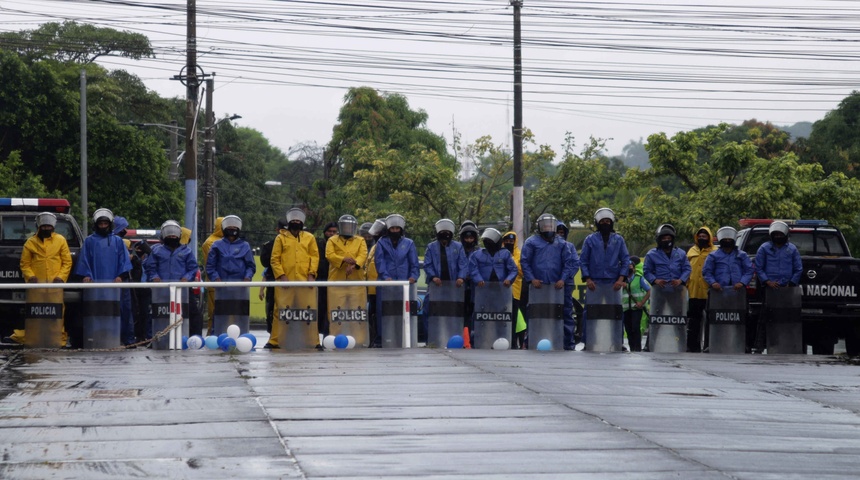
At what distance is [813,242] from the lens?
73.6 ft

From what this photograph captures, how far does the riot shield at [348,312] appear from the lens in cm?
1777

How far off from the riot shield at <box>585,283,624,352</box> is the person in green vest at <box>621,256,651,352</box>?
2.47 ft

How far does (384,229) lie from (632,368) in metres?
5.28

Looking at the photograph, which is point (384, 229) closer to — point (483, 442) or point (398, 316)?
point (398, 316)

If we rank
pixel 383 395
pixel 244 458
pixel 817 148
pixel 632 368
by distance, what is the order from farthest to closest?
pixel 817 148 < pixel 632 368 < pixel 383 395 < pixel 244 458

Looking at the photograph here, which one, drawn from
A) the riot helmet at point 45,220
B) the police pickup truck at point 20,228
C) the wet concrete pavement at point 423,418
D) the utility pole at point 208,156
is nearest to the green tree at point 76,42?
the utility pole at point 208,156

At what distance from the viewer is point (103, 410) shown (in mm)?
10734

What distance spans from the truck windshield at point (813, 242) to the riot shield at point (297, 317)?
8143 mm

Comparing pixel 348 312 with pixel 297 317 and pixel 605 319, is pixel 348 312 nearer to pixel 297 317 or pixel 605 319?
pixel 297 317

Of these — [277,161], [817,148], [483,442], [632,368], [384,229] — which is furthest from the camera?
[277,161]

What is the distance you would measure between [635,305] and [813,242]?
449 centimetres

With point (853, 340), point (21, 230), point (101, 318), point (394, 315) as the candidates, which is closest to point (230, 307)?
point (101, 318)

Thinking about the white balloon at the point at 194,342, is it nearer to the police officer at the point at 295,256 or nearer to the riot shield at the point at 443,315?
the police officer at the point at 295,256

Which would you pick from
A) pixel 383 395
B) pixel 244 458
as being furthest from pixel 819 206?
pixel 244 458
